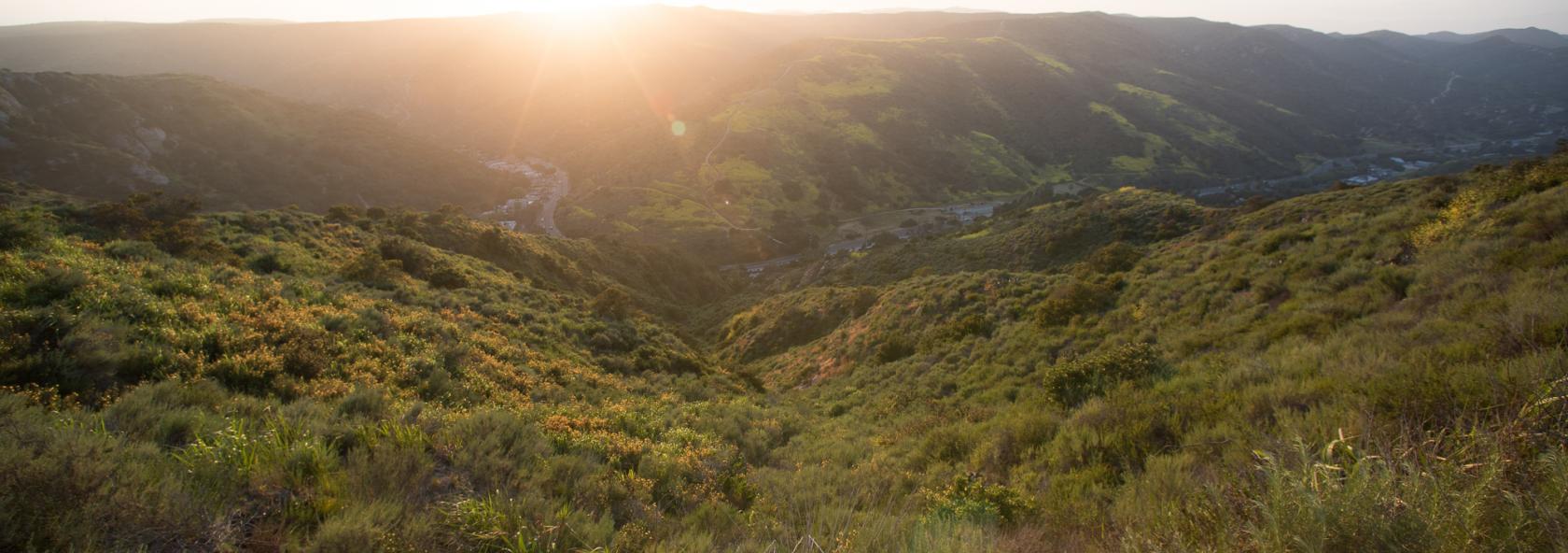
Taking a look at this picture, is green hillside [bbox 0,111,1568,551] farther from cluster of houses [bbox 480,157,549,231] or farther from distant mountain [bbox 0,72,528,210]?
distant mountain [bbox 0,72,528,210]

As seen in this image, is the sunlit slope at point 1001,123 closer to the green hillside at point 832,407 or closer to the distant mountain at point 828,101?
the distant mountain at point 828,101

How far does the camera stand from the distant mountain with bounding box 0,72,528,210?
2128 inches

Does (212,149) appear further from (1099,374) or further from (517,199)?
(1099,374)

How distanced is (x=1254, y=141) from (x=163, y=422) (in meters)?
156

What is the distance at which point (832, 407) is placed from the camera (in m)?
12.3

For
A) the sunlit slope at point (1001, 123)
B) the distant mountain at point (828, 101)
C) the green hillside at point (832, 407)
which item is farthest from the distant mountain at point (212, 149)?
the green hillside at point (832, 407)

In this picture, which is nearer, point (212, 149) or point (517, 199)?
point (212, 149)

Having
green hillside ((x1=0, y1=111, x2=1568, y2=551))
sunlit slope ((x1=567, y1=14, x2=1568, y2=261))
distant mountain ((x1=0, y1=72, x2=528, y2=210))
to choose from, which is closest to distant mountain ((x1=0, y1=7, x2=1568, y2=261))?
sunlit slope ((x1=567, y1=14, x2=1568, y2=261))

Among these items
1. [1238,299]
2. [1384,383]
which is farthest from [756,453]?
[1238,299]

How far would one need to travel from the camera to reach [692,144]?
83875 millimetres

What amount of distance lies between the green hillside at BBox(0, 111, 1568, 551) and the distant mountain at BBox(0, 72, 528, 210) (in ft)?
204

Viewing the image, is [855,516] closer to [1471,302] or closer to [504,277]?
[1471,302]

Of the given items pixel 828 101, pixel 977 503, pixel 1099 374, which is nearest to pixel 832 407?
pixel 1099 374

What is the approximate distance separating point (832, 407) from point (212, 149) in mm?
88744
